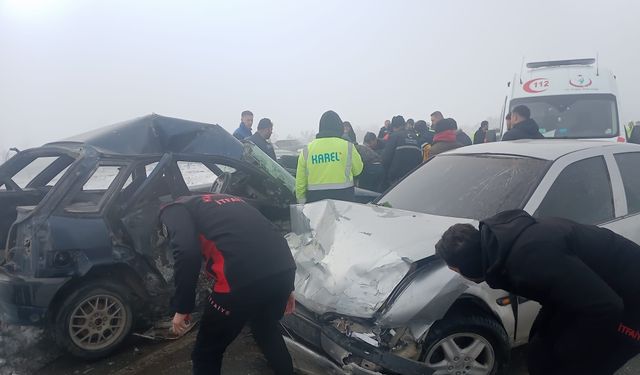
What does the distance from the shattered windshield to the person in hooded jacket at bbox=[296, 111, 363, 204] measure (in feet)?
0.80

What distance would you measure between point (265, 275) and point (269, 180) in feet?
7.71

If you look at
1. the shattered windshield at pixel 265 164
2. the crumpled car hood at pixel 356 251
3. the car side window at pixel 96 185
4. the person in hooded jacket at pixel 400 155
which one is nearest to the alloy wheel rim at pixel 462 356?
the crumpled car hood at pixel 356 251

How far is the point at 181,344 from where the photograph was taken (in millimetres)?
3824

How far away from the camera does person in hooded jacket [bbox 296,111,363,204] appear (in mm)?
4746

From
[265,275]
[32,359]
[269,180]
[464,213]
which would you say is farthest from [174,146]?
[464,213]

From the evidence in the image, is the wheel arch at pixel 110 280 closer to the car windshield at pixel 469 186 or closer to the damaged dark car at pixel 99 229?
the damaged dark car at pixel 99 229

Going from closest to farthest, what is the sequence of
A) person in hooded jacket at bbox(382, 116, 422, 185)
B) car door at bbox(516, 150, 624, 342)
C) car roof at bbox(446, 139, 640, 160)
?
car door at bbox(516, 150, 624, 342) < car roof at bbox(446, 139, 640, 160) < person in hooded jacket at bbox(382, 116, 422, 185)

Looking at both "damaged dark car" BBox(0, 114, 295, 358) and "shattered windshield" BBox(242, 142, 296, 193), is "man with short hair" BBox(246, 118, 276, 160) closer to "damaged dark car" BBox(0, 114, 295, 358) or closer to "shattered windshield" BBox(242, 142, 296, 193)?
"shattered windshield" BBox(242, 142, 296, 193)

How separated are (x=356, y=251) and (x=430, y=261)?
47 cm

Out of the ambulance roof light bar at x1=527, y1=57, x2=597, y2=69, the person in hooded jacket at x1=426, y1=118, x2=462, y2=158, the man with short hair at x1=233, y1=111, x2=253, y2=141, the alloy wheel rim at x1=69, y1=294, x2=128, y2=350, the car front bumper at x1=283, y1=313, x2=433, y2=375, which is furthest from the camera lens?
the man with short hair at x1=233, y1=111, x2=253, y2=141

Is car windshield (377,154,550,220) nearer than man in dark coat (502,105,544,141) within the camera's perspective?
Yes

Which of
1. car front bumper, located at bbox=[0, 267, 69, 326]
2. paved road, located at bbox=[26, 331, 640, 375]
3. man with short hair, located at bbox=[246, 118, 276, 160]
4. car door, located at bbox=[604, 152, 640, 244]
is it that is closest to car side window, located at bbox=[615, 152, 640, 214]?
car door, located at bbox=[604, 152, 640, 244]

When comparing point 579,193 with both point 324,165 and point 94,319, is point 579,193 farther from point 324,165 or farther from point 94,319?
point 94,319

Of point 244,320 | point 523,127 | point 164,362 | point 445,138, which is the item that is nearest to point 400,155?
point 445,138
